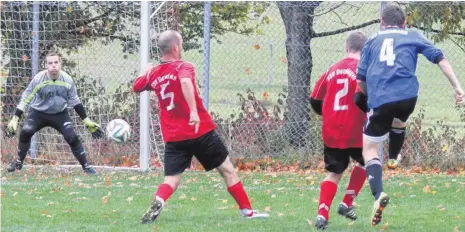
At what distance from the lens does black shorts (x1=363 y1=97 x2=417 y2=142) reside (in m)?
7.62

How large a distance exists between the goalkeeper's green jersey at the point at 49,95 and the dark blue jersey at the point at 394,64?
6030mm

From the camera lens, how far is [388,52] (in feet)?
25.0

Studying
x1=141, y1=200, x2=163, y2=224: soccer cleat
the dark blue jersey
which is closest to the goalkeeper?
x1=141, y1=200, x2=163, y2=224: soccer cleat

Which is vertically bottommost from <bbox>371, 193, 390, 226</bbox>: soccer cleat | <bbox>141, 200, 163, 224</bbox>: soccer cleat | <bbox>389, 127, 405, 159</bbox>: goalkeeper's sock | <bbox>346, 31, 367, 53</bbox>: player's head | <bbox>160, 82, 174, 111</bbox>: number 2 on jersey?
<bbox>141, 200, 163, 224</bbox>: soccer cleat

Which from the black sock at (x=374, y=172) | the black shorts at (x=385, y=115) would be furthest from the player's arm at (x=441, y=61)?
the black sock at (x=374, y=172)

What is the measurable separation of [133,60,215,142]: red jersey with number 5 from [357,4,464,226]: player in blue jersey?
145cm

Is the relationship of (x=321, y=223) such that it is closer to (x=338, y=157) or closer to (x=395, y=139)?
(x=338, y=157)

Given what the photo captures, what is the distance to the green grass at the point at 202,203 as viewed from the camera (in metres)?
8.19

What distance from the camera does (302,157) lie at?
1417 cm

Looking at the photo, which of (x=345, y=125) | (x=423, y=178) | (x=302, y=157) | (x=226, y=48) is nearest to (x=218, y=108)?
(x=226, y=48)

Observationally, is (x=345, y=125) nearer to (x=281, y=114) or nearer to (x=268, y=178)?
(x=268, y=178)

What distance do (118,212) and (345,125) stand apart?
233cm

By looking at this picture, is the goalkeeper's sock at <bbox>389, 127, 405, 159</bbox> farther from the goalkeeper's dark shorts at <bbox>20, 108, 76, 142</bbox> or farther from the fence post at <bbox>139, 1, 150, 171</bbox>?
the fence post at <bbox>139, 1, 150, 171</bbox>

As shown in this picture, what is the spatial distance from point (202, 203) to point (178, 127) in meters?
1.59
